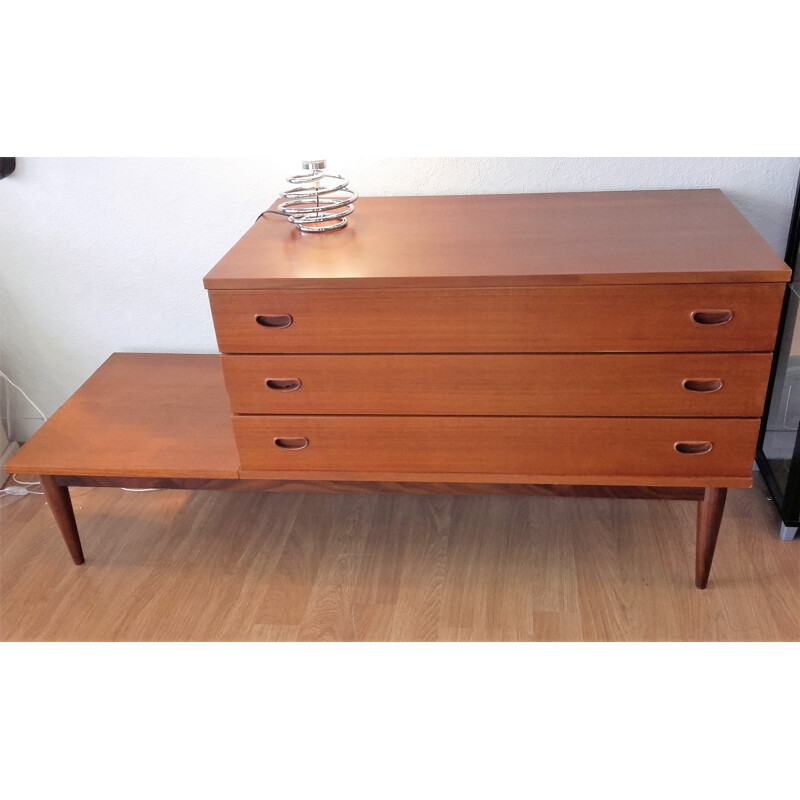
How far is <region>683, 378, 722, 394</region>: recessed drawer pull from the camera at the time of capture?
156 centimetres

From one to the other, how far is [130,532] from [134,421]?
0.34 m

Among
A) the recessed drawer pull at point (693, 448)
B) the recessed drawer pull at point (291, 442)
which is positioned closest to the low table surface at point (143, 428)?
the recessed drawer pull at point (291, 442)

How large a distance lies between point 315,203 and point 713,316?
0.91 meters

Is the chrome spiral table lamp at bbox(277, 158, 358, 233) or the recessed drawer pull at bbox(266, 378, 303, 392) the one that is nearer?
the recessed drawer pull at bbox(266, 378, 303, 392)

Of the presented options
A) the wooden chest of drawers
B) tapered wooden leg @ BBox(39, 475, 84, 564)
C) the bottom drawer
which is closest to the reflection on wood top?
the wooden chest of drawers

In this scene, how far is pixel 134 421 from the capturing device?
1963 millimetres

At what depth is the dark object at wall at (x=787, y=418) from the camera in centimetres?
190

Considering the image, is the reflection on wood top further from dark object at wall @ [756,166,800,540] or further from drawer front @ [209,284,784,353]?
dark object at wall @ [756,166,800,540]

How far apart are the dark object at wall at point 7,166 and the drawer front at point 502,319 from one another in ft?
2.87

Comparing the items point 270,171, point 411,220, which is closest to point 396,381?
point 411,220

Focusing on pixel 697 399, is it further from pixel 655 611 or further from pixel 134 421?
pixel 134 421

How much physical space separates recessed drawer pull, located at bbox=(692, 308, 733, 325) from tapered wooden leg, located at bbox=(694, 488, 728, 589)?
15.2 inches

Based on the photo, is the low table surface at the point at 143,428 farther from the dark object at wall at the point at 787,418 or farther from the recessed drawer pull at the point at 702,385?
the dark object at wall at the point at 787,418

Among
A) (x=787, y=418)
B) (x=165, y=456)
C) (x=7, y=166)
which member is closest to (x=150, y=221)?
(x=7, y=166)
